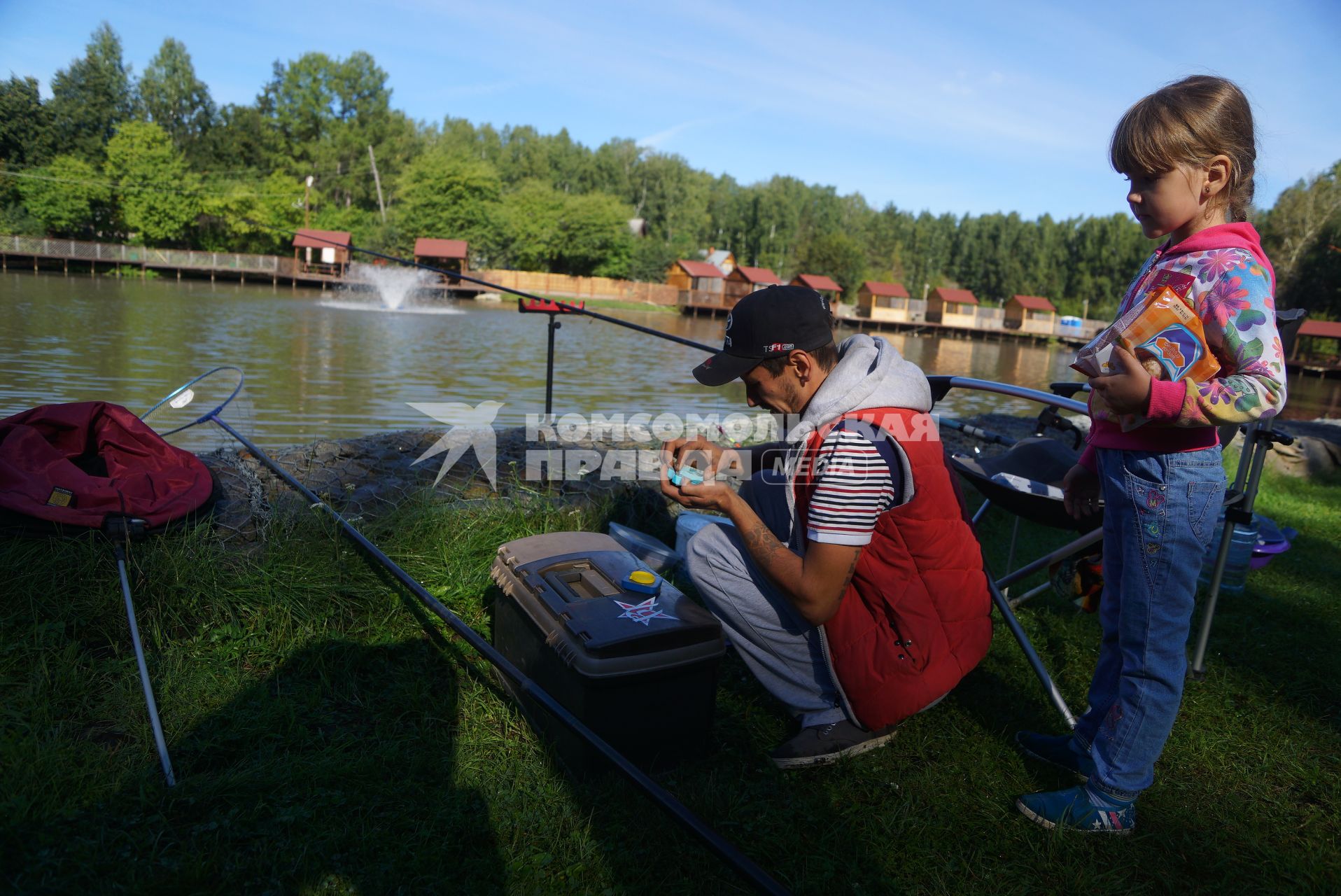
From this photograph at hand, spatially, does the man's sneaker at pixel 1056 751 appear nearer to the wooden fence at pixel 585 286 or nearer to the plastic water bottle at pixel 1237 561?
the plastic water bottle at pixel 1237 561

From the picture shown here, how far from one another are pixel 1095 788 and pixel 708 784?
3.15 feet

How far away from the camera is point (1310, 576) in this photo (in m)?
4.09

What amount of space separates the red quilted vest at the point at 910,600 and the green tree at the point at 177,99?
6735 cm

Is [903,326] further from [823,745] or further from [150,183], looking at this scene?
[823,745]

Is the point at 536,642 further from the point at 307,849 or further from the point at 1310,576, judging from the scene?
the point at 1310,576

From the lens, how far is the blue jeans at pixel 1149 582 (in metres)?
1.79

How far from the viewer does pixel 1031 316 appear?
65.9 meters

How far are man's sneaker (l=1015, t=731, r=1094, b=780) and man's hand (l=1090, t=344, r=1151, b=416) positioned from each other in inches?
41.2

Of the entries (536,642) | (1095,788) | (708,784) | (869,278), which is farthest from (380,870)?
(869,278)

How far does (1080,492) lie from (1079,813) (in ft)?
2.80

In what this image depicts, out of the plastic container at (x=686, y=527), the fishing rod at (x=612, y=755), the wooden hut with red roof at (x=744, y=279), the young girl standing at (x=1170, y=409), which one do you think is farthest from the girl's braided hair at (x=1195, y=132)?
the wooden hut with red roof at (x=744, y=279)

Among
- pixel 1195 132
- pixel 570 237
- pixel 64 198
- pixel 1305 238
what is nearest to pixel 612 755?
pixel 1195 132

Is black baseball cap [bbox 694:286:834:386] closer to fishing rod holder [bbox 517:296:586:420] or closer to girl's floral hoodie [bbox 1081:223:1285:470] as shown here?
girl's floral hoodie [bbox 1081:223:1285:470]

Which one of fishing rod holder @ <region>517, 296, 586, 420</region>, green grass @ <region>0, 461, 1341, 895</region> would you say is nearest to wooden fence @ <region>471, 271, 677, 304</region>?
fishing rod holder @ <region>517, 296, 586, 420</region>
